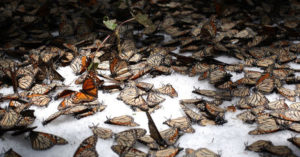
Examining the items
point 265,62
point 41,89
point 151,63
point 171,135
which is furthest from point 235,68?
point 41,89

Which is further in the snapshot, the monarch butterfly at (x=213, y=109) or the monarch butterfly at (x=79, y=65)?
the monarch butterfly at (x=79, y=65)

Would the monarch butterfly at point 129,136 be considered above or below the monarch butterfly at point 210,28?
below

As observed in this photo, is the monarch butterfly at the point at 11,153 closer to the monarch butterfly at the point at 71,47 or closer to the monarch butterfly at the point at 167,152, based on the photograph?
the monarch butterfly at the point at 167,152

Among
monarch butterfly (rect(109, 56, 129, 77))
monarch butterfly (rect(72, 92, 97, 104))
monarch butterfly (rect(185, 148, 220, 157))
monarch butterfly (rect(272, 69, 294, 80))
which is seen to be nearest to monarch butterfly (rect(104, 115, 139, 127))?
monarch butterfly (rect(72, 92, 97, 104))

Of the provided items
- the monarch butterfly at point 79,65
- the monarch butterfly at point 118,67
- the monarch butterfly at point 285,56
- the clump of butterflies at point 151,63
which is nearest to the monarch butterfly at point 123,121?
the clump of butterflies at point 151,63

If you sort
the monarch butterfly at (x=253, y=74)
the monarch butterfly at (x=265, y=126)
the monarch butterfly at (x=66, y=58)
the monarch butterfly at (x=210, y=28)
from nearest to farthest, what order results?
1. the monarch butterfly at (x=265, y=126)
2. the monarch butterfly at (x=253, y=74)
3. the monarch butterfly at (x=66, y=58)
4. the monarch butterfly at (x=210, y=28)

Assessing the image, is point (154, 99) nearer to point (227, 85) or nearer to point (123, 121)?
point (123, 121)

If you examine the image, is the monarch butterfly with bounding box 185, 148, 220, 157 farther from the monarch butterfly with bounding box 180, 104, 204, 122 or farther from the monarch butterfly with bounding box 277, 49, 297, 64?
the monarch butterfly with bounding box 277, 49, 297, 64
